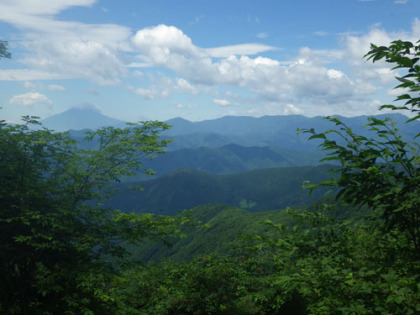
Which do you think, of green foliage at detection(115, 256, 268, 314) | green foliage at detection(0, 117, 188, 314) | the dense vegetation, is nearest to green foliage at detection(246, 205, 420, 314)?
the dense vegetation

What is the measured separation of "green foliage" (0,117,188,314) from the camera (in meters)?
8.23

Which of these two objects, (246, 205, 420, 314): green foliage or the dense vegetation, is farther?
the dense vegetation

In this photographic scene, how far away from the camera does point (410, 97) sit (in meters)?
3.50

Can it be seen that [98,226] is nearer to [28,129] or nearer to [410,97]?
[28,129]

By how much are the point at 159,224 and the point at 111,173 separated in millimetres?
3748

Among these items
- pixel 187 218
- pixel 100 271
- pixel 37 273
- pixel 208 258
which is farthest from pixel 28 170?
pixel 208 258

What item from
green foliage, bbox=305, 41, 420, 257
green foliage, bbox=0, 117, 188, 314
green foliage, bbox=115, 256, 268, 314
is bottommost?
green foliage, bbox=115, 256, 268, 314

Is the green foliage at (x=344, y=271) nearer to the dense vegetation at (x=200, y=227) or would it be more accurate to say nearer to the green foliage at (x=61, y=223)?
the dense vegetation at (x=200, y=227)

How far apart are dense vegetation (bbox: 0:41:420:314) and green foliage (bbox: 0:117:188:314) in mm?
46

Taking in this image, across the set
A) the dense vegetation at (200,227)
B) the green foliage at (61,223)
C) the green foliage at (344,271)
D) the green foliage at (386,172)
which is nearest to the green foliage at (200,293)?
the dense vegetation at (200,227)

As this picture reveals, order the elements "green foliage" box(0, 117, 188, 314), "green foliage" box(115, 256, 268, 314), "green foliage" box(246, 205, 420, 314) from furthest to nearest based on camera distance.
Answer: "green foliage" box(115, 256, 268, 314) < "green foliage" box(0, 117, 188, 314) < "green foliage" box(246, 205, 420, 314)

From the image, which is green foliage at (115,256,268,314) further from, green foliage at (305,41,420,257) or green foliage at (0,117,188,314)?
green foliage at (305,41,420,257)

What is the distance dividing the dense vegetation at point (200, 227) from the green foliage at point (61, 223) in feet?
0.15

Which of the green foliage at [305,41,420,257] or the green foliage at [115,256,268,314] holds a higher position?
the green foliage at [305,41,420,257]
